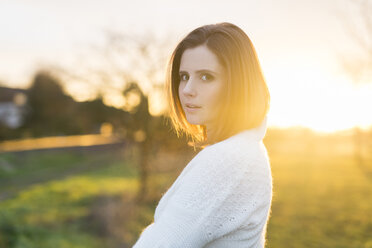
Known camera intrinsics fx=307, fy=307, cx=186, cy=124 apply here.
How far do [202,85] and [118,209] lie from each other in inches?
288

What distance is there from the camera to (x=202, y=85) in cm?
131

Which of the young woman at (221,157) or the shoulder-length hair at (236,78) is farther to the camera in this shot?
the shoulder-length hair at (236,78)

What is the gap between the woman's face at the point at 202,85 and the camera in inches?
50.8

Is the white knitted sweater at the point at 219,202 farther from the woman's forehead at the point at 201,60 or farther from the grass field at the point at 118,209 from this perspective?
the grass field at the point at 118,209

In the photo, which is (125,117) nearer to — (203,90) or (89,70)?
(89,70)

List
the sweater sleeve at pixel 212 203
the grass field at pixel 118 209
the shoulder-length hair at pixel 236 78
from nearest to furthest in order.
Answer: the sweater sleeve at pixel 212 203
the shoulder-length hair at pixel 236 78
the grass field at pixel 118 209

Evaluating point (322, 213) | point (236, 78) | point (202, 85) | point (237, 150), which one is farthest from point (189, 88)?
point (322, 213)

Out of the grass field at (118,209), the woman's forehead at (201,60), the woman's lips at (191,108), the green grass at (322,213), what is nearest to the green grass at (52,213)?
the grass field at (118,209)

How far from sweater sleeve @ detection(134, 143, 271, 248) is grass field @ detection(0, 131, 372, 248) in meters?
5.76

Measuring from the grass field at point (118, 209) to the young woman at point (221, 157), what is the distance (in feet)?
18.8

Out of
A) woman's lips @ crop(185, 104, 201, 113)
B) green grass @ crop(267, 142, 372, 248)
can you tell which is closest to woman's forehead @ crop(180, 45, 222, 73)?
woman's lips @ crop(185, 104, 201, 113)

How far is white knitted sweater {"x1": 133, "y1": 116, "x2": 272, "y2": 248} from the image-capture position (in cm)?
101

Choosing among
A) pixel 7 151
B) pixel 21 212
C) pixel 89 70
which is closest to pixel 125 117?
pixel 89 70

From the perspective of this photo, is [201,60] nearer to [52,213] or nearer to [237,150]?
[237,150]
